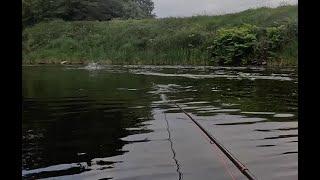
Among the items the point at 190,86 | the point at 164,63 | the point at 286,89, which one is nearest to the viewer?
the point at 286,89

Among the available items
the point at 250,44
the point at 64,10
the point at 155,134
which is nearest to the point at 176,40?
the point at 250,44

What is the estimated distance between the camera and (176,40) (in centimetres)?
4653

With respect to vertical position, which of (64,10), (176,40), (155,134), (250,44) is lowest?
(155,134)

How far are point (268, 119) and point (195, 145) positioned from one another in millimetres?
3744

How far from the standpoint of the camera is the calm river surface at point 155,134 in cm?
711

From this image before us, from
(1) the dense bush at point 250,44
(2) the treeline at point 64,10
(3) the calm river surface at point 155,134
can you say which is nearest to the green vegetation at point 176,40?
(1) the dense bush at point 250,44

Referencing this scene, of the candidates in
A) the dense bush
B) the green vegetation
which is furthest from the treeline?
the dense bush

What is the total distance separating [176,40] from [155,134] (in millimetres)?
36867

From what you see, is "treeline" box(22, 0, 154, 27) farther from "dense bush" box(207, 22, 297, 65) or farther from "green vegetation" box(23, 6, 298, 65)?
"dense bush" box(207, 22, 297, 65)

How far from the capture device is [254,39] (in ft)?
131

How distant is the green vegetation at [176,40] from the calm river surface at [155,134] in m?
20.6

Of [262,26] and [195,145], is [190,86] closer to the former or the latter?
[195,145]

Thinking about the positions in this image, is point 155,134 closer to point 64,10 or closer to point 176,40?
point 176,40
